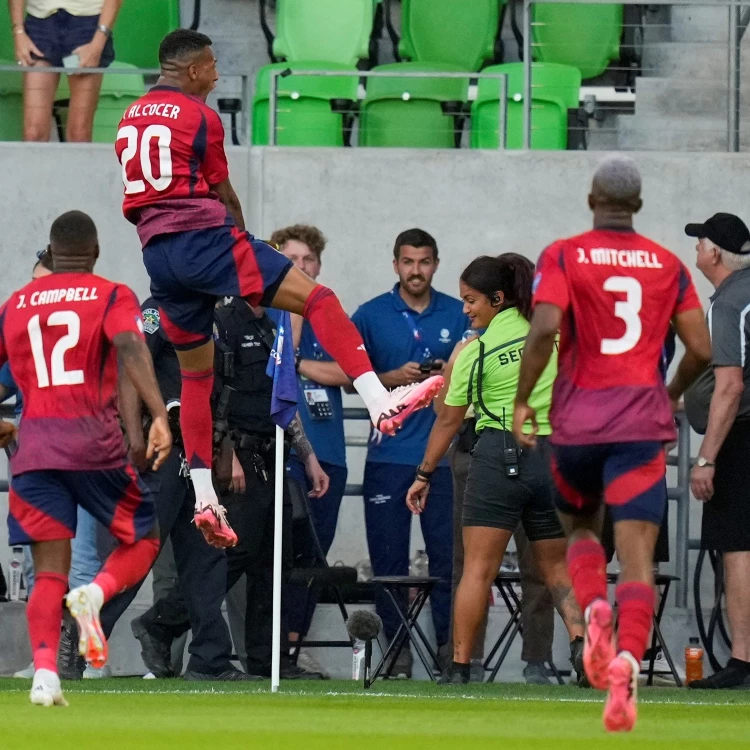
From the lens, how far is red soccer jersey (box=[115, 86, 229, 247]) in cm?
725

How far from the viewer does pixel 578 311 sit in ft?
21.1

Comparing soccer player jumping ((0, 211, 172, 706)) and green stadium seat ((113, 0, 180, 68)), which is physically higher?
green stadium seat ((113, 0, 180, 68))

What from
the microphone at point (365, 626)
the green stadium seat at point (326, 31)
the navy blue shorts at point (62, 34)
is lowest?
the microphone at point (365, 626)

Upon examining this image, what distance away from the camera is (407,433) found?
32.9ft

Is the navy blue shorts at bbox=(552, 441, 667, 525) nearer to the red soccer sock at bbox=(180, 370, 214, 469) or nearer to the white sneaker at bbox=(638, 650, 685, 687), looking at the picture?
the red soccer sock at bbox=(180, 370, 214, 469)

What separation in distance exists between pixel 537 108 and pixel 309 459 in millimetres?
3454

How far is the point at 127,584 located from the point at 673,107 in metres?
6.02

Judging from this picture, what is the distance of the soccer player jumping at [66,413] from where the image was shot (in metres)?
7.06

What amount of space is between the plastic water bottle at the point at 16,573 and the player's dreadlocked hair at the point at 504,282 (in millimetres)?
3327

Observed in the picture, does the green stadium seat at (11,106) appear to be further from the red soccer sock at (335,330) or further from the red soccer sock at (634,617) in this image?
the red soccer sock at (634,617)

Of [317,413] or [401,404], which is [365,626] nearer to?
[401,404]

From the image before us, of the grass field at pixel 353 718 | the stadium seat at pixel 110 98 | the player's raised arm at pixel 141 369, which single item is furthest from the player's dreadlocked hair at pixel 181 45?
the stadium seat at pixel 110 98

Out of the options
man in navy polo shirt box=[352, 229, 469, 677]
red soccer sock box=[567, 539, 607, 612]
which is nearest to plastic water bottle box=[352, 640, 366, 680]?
man in navy polo shirt box=[352, 229, 469, 677]

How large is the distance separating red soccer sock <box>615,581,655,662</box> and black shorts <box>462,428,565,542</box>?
7.66 feet
